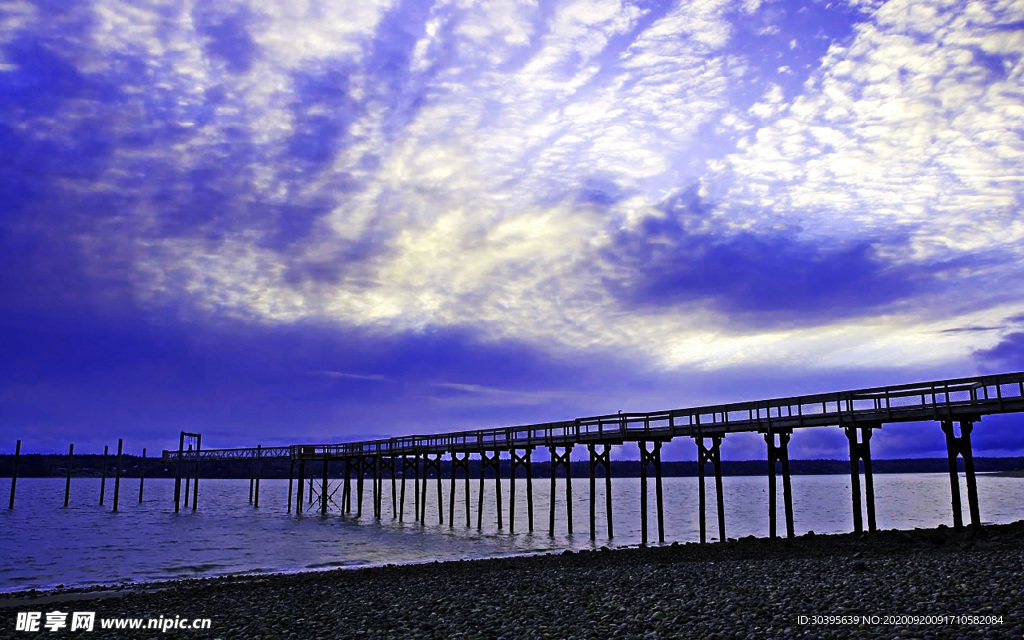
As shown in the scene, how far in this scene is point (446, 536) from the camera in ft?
142

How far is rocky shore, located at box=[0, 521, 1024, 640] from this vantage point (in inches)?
430

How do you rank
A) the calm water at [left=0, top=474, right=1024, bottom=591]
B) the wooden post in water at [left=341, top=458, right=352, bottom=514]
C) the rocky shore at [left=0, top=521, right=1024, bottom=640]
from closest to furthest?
the rocky shore at [left=0, top=521, right=1024, bottom=640]
the calm water at [left=0, top=474, right=1024, bottom=591]
the wooden post in water at [left=341, top=458, right=352, bottom=514]

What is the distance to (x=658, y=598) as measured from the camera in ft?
45.9

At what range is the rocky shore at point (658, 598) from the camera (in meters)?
10.9

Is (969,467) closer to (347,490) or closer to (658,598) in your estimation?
(658,598)

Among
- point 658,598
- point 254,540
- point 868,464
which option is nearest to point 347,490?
point 254,540

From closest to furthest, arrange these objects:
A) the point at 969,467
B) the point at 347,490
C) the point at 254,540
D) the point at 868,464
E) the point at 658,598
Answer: the point at 658,598 → the point at 969,467 → the point at 868,464 → the point at 254,540 → the point at 347,490

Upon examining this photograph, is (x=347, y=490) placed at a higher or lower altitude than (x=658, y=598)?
higher

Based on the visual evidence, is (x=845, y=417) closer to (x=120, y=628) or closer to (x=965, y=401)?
(x=965, y=401)

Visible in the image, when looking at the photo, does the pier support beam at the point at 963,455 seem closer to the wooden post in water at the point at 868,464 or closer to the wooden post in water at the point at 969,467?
the wooden post in water at the point at 969,467

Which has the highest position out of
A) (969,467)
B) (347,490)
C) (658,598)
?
(969,467)

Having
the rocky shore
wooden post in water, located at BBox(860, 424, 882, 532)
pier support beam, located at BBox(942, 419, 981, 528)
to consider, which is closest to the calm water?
the rocky shore

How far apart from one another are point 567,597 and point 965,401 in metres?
13.9

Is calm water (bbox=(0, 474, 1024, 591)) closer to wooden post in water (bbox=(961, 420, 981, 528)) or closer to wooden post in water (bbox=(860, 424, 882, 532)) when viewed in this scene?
wooden post in water (bbox=(860, 424, 882, 532))
